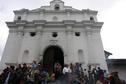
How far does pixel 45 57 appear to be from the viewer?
805 inches

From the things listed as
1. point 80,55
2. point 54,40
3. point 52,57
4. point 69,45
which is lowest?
point 52,57

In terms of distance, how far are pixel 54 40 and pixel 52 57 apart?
239cm

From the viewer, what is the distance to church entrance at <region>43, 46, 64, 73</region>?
19947 millimetres

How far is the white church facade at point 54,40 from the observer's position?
1991 cm

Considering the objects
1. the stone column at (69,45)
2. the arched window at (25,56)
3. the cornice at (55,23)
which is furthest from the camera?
the cornice at (55,23)

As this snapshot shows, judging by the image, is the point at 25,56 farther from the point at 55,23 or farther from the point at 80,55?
the point at 80,55

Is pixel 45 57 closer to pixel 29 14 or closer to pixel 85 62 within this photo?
pixel 85 62

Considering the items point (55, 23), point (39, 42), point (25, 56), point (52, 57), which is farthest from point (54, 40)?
point (25, 56)

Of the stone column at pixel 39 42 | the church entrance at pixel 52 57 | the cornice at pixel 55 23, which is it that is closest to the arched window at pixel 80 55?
the church entrance at pixel 52 57

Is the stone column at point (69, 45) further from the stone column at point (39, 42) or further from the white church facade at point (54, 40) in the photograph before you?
the stone column at point (39, 42)

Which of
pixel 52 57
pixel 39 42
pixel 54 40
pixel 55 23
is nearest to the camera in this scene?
pixel 52 57

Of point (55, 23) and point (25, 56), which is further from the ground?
point (55, 23)

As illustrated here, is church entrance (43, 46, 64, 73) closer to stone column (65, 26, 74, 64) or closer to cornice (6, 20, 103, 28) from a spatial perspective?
stone column (65, 26, 74, 64)

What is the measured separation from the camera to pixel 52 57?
20.4 metres
